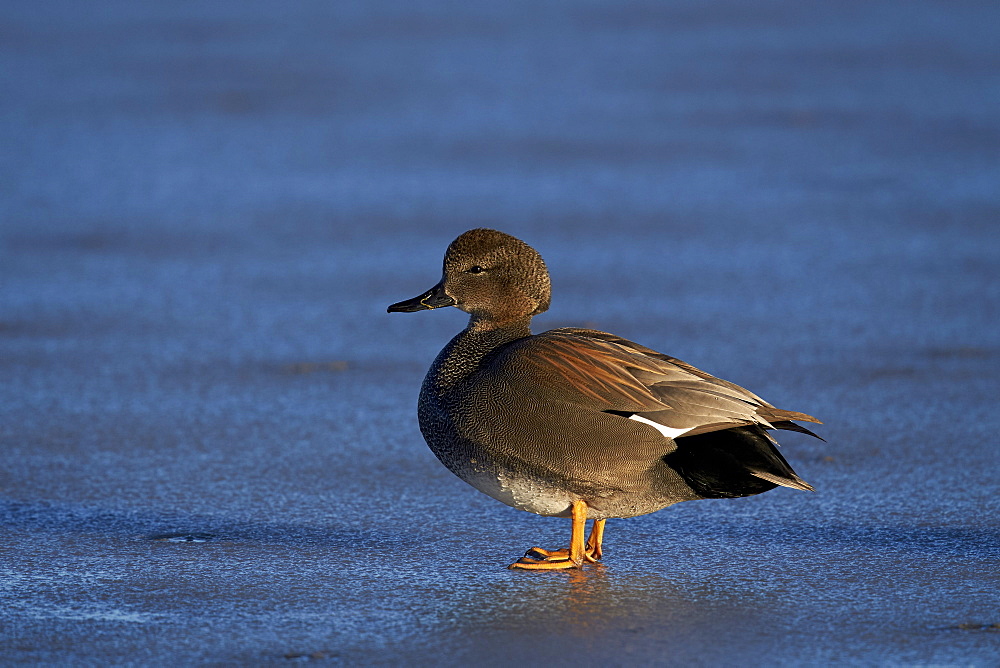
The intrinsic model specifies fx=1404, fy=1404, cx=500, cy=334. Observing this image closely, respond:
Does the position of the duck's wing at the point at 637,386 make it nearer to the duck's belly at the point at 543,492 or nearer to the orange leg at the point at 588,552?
the duck's belly at the point at 543,492

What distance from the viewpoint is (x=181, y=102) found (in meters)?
10.4

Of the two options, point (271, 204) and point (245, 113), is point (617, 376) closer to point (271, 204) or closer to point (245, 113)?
point (271, 204)

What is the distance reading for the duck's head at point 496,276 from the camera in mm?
4258

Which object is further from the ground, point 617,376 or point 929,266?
point 929,266

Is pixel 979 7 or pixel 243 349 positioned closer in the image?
pixel 243 349

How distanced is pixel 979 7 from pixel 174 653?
12.6 metres

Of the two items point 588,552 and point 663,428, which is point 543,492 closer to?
point 588,552

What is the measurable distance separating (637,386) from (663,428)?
143mm

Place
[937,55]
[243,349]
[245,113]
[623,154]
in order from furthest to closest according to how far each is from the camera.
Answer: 1. [937,55]
2. [245,113]
3. [623,154]
4. [243,349]

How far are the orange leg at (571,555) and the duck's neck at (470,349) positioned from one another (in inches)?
20.6

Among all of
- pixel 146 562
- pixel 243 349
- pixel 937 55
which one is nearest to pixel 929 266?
pixel 243 349

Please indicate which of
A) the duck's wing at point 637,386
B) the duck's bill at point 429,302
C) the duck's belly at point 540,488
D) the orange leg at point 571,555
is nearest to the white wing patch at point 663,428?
the duck's wing at point 637,386

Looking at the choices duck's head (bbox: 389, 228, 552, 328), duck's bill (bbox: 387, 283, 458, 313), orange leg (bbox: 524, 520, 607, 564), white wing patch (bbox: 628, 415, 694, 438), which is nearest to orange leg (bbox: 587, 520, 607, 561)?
orange leg (bbox: 524, 520, 607, 564)

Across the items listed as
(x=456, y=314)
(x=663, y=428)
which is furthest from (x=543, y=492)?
(x=456, y=314)
